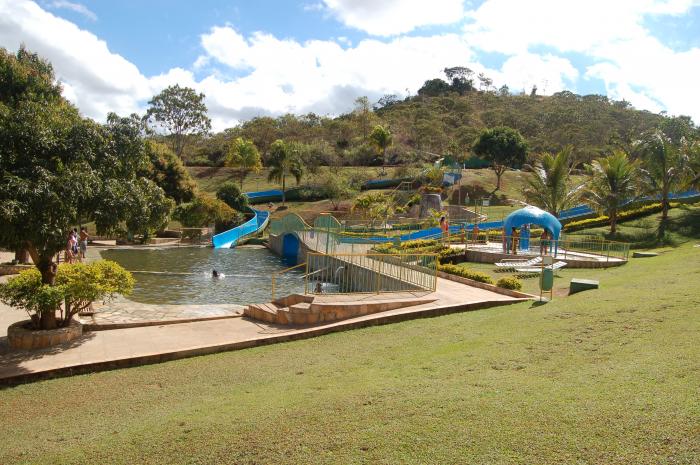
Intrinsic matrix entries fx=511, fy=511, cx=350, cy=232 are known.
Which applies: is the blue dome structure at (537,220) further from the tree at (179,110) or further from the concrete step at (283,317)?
the tree at (179,110)

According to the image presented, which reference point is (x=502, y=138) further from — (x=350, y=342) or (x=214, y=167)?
(x=350, y=342)

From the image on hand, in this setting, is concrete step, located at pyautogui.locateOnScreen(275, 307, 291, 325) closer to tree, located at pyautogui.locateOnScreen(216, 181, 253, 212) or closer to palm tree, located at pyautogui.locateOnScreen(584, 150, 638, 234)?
palm tree, located at pyautogui.locateOnScreen(584, 150, 638, 234)

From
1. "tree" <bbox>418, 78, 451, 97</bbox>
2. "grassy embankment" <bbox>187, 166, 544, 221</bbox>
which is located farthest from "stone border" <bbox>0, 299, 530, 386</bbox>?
"tree" <bbox>418, 78, 451, 97</bbox>

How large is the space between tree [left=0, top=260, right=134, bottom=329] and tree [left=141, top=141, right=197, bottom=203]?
34.2 metres

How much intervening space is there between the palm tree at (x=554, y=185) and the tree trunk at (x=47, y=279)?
27.1 metres

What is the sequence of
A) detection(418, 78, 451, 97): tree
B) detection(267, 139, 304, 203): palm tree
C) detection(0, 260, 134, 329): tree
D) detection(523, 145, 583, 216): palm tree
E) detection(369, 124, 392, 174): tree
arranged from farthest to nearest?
detection(418, 78, 451, 97): tree
detection(369, 124, 392, 174): tree
detection(267, 139, 304, 203): palm tree
detection(523, 145, 583, 216): palm tree
detection(0, 260, 134, 329): tree

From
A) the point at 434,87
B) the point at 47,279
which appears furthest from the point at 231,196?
the point at 434,87

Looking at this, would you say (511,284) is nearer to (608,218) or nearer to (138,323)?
(138,323)

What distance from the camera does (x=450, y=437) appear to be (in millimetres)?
5105

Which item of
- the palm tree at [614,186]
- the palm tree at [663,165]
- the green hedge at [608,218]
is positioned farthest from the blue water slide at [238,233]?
the palm tree at [663,165]

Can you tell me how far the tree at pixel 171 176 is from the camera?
44.0 metres

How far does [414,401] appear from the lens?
6.11m

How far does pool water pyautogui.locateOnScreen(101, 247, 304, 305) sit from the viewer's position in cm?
1839

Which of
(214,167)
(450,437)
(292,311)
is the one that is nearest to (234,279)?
(292,311)
